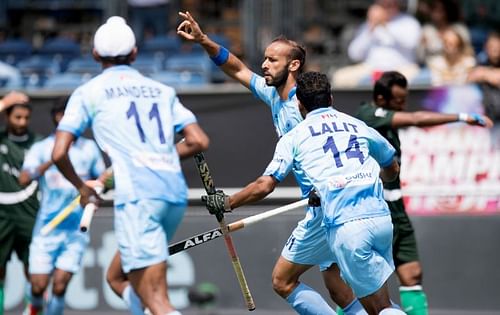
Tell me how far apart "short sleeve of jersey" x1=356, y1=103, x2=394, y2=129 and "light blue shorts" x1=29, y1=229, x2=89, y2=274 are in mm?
2790

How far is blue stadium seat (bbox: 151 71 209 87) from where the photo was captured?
13648 mm

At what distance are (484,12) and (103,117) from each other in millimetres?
8895

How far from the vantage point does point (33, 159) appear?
10.6m

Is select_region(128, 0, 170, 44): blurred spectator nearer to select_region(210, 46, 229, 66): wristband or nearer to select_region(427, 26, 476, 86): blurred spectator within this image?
select_region(427, 26, 476, 86): blurred spectator

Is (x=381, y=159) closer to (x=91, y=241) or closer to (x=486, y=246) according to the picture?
(x=486, y=246)

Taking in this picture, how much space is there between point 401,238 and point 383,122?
0.98 meters

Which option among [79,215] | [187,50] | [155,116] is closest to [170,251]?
[155,116]

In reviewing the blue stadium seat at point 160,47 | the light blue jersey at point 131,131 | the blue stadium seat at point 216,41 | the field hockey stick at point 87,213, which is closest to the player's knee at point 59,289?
the field hockey stick at point 87,213

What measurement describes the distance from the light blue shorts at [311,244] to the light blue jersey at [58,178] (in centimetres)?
286

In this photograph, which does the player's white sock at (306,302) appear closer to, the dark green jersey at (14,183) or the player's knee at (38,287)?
the player's knee at (38,287)

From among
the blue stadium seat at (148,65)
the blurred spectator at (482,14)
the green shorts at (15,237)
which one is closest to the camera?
the green shorts at (15,237)

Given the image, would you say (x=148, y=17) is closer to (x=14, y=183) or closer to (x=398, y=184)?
(x=14, y=183)

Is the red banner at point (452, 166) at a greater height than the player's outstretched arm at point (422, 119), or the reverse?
the player's outstretched arm at point (422, 119)

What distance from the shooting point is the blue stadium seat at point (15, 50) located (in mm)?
15977
